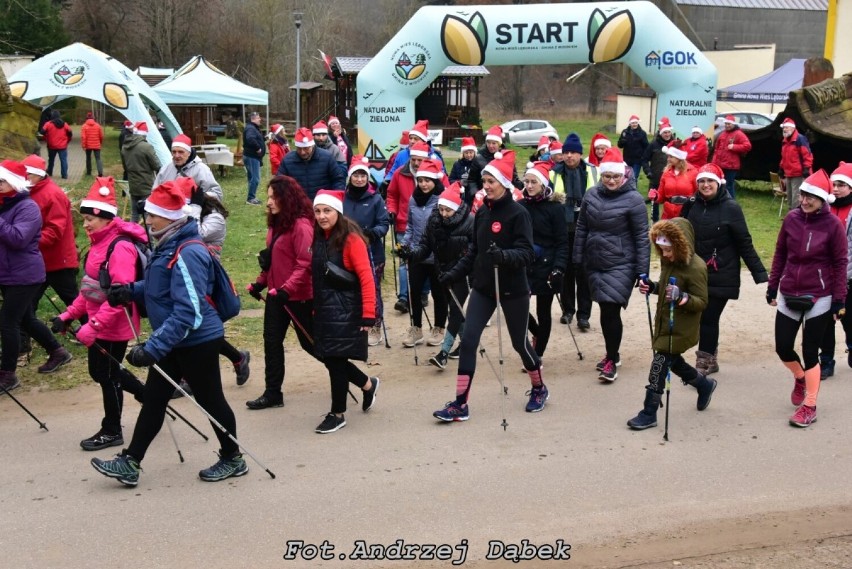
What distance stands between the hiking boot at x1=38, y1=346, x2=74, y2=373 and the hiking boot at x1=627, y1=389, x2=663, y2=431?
477 cm

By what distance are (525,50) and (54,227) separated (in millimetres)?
9573

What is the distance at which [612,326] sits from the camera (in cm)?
750

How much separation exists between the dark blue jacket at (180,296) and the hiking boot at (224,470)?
812 mm

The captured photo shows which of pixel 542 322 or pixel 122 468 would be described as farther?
pixel 542 322

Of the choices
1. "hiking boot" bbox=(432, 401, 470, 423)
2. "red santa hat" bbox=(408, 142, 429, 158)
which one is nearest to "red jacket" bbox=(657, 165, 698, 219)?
"red santa hat" bbox=(408, 142, 429, 158)

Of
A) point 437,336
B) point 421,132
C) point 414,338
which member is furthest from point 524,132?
point 414,338

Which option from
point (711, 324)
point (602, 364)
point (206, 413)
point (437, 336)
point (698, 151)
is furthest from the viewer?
point (698, 151)

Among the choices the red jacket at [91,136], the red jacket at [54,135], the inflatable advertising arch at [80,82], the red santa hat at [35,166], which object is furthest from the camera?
the red jacket at [91,136]

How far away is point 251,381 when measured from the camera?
303 inches

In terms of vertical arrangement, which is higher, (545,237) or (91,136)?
(91,136)

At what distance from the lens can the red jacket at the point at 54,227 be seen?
7328mm

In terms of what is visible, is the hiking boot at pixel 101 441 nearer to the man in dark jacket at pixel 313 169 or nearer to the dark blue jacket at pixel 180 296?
the dark blue jacket at pixel 180 296

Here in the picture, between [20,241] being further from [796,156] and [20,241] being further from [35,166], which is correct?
[796,156]

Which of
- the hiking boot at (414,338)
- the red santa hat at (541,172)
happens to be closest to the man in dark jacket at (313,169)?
the hiking boot at (414,338)
